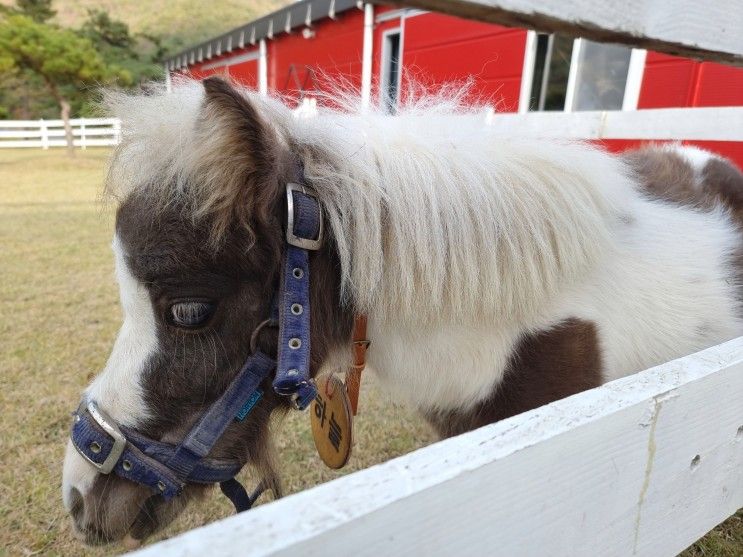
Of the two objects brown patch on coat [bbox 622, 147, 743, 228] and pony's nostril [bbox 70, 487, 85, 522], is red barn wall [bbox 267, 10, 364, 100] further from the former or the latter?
pony's nostril [bbox 70, 487, 85, 522]

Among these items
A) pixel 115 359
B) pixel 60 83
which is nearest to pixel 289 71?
pixel 115 359

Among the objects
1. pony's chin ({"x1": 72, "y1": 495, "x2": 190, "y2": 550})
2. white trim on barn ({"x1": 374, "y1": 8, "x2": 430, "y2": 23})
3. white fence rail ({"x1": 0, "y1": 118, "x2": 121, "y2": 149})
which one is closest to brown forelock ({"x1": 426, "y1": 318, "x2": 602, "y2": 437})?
pony's chin ({"x1": 72, "y1": 495, "x2": 190, "y2": 550})

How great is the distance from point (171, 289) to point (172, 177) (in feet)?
0.76

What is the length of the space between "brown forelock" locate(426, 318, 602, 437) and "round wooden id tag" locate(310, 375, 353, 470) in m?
0.40

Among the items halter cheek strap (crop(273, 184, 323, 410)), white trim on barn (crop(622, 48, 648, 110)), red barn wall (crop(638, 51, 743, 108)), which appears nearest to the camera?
halter cheek strap (crop(273, 184, 323, 410))

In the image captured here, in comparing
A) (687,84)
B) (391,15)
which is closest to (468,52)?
(391,15)

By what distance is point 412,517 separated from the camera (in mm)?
496

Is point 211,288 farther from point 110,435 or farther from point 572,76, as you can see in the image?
point 572,76

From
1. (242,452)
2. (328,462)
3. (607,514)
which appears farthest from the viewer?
(328,462)

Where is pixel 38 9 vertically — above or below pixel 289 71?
above

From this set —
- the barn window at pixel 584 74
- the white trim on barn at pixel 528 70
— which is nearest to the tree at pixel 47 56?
the white trim on barn at pixel 528 70

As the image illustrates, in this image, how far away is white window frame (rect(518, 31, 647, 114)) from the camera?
481 centimetres

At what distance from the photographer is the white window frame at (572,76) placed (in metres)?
4.81

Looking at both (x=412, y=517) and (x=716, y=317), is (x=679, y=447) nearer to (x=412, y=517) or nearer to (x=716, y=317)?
(x=412, y=517)
